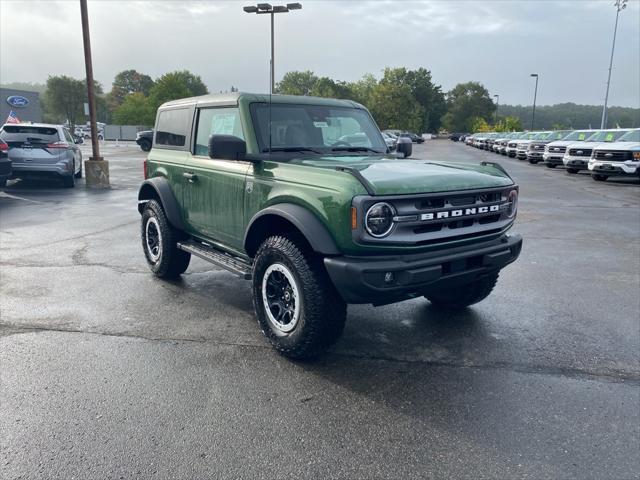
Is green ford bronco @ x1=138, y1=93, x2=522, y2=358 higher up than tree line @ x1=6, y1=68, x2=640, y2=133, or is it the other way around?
tree line @ x1=6, y1=68, x2=640, y2=133

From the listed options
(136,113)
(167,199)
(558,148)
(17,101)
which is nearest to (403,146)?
(167,199)

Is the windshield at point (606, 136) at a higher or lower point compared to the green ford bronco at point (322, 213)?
higher

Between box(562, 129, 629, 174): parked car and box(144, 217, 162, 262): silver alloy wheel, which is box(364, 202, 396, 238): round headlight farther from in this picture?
box(562, 129, 629, 174): parked car

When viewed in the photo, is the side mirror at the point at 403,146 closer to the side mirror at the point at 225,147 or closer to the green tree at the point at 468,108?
the side mirror at the point at 225,147

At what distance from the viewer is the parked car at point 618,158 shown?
16.8 meters

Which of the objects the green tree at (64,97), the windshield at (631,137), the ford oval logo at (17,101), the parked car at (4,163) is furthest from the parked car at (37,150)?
the green tree at (64,97)

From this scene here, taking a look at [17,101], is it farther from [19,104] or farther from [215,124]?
[215,124]

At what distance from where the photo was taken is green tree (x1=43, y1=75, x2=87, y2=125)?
90625mm

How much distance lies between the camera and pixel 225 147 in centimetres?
398

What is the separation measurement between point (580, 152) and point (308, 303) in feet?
65.3

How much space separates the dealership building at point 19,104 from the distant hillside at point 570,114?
280 feet

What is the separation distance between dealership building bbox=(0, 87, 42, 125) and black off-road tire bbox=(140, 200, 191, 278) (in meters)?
42.9

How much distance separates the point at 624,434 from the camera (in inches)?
118

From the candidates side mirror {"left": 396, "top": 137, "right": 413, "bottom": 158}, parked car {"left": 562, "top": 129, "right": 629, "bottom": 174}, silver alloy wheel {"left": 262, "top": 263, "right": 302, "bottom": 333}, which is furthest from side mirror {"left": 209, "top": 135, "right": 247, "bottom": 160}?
parked car {"left": 562, "top": 129, "right": 629, "bottom": 174}
